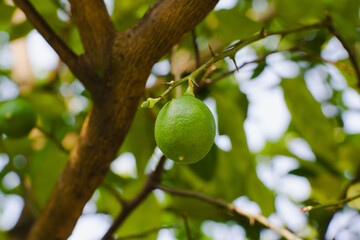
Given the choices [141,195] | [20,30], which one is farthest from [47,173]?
[20,30]

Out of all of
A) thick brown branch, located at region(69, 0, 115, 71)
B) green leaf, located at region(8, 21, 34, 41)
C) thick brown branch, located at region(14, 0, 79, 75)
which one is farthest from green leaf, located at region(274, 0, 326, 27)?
green leaf, located at region(8, 21, 34, 41)

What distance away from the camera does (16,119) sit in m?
1.17

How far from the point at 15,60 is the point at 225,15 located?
1424 mm

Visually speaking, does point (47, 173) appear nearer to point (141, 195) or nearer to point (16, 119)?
point (16, 119)

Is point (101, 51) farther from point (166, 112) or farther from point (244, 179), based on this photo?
point (244, 179)

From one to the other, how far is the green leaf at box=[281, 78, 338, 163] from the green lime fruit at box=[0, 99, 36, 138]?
0.93 metres

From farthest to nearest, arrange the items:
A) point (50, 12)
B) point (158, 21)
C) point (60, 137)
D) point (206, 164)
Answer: point (60, 137)
point (50, 12)
point (206, 164)
point (158, 21)

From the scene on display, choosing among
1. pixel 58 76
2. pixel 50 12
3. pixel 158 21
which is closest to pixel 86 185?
pixel 158 21

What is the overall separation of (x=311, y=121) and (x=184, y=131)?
731 millimetres

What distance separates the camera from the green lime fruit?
1.17 metres

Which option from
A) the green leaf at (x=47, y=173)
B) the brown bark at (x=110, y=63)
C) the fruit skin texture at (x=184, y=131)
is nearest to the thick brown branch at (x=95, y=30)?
the brown bark at (x=110, y=63)

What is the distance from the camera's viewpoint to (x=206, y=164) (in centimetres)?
122

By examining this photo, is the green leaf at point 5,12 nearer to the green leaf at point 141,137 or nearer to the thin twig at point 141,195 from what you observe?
the green leaf at point 141,137

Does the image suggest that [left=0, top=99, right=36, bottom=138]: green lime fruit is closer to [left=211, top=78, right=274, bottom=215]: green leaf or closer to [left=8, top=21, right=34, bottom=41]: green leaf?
[left=8, top=21, right=34, bottom=41]: green leaf
